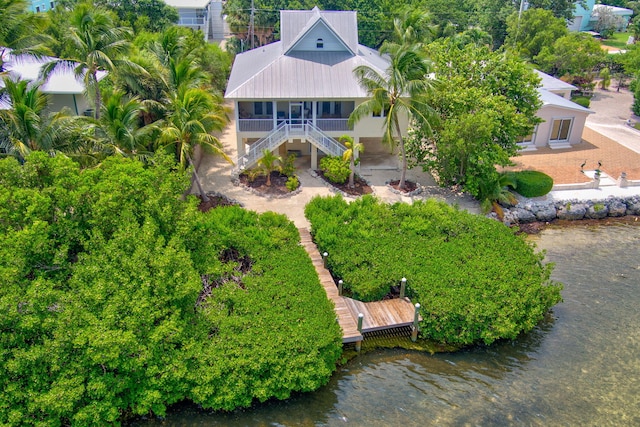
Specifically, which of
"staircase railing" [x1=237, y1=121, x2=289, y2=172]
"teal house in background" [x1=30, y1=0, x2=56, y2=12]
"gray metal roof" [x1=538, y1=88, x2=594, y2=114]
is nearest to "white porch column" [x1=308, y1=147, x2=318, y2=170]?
"staircase railing" [x1=237, y1=121, x2=289, y2=172]

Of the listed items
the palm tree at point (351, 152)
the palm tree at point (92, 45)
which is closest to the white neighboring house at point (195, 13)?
the palm tree at point (351, 152)

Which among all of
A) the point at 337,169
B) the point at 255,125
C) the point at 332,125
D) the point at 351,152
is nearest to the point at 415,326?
the point at 337,169

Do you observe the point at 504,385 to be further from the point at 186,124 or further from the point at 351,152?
the point at 186,124

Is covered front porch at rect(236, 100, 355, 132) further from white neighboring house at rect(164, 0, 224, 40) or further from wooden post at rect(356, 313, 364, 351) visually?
white neighboring house at rect(164, 0, 224, 40)

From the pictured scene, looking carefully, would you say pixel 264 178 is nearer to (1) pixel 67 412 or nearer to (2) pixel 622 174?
(1) pixel 67 412

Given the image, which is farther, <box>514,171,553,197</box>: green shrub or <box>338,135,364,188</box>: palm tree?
<box>514,171,553,197</box>: green shrub

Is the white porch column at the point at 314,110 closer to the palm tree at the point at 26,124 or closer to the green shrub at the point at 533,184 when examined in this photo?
the green shrub at the point at 533,184
